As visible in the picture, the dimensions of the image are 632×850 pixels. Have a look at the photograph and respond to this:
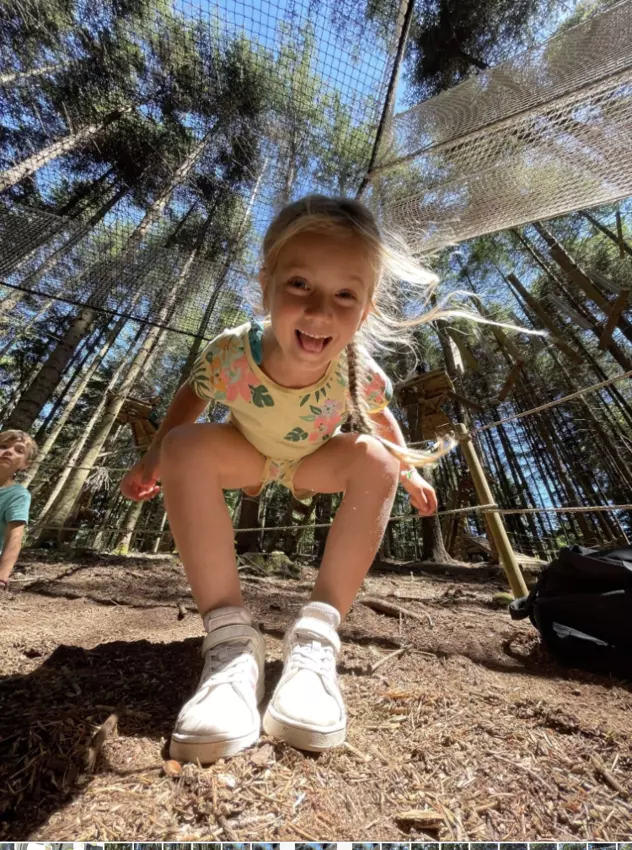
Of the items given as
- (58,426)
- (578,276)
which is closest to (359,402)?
(578,276)

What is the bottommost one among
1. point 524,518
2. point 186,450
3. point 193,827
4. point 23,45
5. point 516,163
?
point 193,827

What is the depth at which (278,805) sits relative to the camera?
18.2 inches

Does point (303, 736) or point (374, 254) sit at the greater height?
point (374, 254)

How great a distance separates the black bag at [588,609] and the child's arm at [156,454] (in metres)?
1.14

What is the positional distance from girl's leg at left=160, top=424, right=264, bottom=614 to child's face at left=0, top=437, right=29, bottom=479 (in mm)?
1582

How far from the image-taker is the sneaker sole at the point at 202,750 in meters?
0.53

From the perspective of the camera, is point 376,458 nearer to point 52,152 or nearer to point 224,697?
point 224,697

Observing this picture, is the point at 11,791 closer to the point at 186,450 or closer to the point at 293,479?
the point at 186,450

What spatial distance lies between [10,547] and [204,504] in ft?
4.23

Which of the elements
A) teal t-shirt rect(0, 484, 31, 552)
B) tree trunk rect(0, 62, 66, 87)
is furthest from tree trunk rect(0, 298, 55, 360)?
teal t-shirt rect(0, 484, 31, 552)

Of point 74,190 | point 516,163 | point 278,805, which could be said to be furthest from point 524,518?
point 278,805

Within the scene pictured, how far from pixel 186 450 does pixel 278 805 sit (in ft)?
1.90

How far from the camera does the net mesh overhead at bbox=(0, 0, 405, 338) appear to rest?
2166 mm

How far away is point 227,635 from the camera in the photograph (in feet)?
2.41
